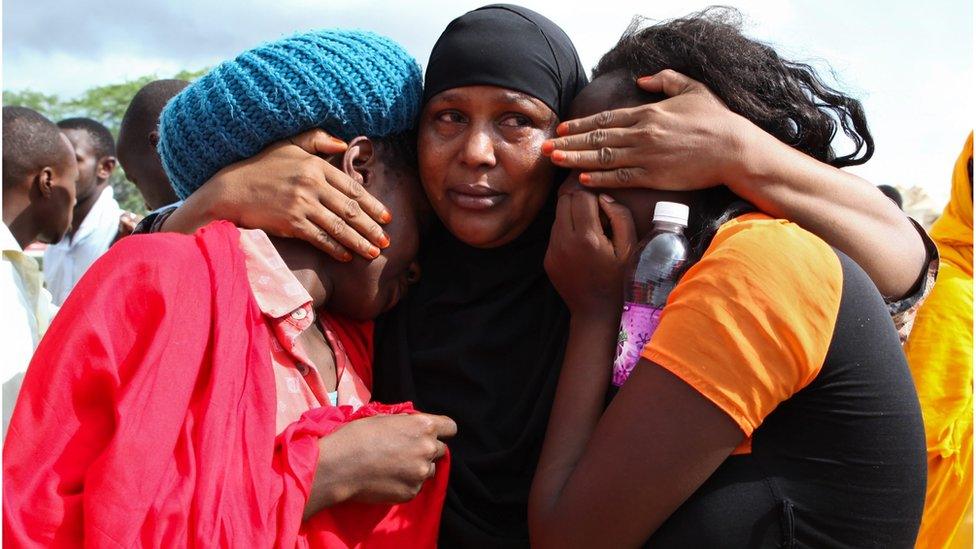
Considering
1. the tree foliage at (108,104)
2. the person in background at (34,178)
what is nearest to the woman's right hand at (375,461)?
the person in background at (34,178)

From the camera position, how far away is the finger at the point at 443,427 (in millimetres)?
2140

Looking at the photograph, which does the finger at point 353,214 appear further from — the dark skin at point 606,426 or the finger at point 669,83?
the finger at point 669,83

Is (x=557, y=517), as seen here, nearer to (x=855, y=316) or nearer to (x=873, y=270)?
(x=855, y=316)

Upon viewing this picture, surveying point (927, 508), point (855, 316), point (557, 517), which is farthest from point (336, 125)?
point (927, 508)

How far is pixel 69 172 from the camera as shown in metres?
5.22

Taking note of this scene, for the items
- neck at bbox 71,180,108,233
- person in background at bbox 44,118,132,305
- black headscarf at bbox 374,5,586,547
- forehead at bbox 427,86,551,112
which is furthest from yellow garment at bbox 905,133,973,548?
neck at bbox 71,180,108,233

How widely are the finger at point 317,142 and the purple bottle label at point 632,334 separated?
843 mm

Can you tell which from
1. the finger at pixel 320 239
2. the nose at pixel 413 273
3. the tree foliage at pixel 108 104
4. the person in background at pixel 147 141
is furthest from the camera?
the tree foliage at pixel 108 104

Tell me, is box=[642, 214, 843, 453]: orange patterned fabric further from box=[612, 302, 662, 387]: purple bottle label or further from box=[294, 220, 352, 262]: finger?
box=[294, 220, 352, 262]: finger

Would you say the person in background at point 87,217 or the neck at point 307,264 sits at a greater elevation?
the neck at point 307,264

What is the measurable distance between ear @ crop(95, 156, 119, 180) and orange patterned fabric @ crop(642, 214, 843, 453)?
7154 millimetres

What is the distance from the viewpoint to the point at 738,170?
6.57ft

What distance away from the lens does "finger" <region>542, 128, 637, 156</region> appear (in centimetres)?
208

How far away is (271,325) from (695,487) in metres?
1.00
